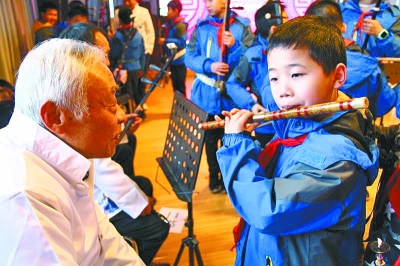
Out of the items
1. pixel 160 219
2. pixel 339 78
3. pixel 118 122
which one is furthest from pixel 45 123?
pixel 160 219

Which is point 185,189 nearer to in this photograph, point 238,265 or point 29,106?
point 238,265

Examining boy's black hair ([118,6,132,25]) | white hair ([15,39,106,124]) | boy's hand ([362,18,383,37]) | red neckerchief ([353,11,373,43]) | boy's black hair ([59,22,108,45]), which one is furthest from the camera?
boy's black hair ([118,6,132,25])

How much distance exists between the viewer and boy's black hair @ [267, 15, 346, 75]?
37.2 inches

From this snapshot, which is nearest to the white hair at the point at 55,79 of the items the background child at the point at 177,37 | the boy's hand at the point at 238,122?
the boy's hand at the point at 238,122

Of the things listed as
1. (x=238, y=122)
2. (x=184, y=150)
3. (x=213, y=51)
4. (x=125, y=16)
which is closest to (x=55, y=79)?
(x=238, y=122)

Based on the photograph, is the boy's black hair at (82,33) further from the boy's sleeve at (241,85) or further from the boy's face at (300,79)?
the boy's face at (300,79)

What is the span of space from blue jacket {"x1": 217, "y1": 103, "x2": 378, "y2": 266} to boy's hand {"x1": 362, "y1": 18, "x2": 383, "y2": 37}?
1.64 m

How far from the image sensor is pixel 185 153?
5.54 ft

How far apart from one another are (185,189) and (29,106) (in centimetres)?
90

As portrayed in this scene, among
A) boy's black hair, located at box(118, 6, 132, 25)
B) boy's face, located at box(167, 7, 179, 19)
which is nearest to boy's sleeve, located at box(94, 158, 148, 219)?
boy's black hair, located at box(118, 6, 132, 25)

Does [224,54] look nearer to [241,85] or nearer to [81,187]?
[241,85]

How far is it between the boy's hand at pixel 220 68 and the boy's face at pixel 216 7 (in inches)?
15.2

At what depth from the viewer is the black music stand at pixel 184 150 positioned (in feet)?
5.18

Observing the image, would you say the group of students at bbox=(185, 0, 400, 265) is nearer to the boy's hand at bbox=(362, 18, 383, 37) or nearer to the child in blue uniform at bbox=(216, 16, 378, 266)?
the child in blue uniform at bbox=(216, 16, 378, 266)
